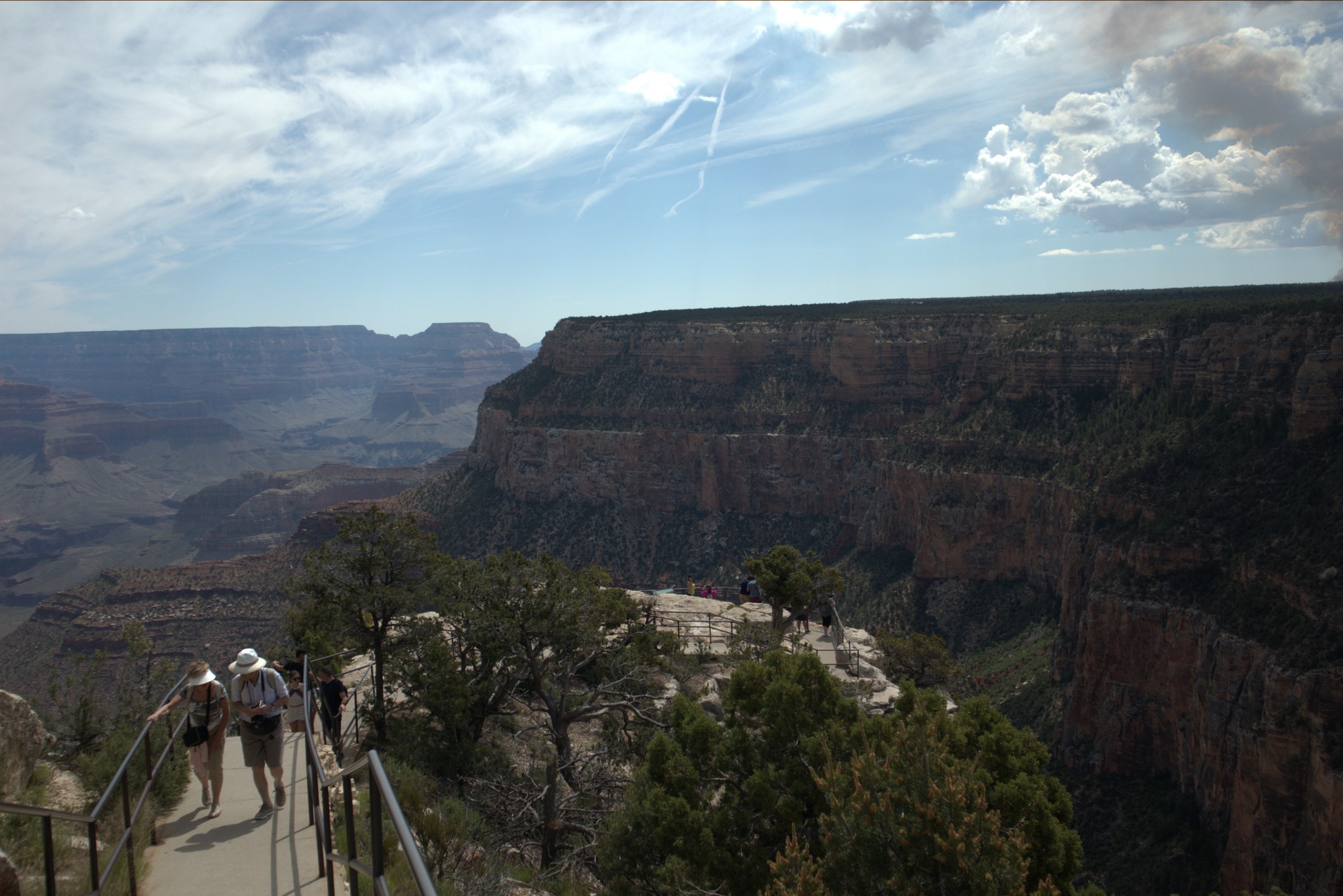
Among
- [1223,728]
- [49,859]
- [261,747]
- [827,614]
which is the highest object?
[49,859]

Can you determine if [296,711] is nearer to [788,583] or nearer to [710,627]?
[710,627]

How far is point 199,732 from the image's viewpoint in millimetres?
11266

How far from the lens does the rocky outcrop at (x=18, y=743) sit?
11.6 m

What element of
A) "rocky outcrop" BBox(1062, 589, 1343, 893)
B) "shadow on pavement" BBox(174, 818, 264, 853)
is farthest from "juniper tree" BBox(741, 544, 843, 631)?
"shadow on pavement" BBox(174, 818, 264, 853)

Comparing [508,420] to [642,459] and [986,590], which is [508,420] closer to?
[642,459]

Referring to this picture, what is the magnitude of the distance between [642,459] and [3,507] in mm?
165654

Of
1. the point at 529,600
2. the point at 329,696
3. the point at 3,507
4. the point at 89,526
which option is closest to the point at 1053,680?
the point at 529,600

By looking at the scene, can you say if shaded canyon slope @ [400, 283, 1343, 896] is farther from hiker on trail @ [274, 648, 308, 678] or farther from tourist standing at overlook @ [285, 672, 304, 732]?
hiker on trail @ [274, 648, 308, 678]

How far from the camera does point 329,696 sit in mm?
16984

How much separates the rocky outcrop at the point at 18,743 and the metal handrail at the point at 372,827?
4670 millimetres

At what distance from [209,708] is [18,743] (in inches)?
151

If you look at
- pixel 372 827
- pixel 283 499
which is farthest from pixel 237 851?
pixel 283 499

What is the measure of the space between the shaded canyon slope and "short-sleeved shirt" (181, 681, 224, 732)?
26.8 m

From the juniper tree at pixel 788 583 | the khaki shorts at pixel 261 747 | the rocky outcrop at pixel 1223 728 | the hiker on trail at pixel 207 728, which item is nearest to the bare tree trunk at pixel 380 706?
the hiker on trail at pixel 207 728
